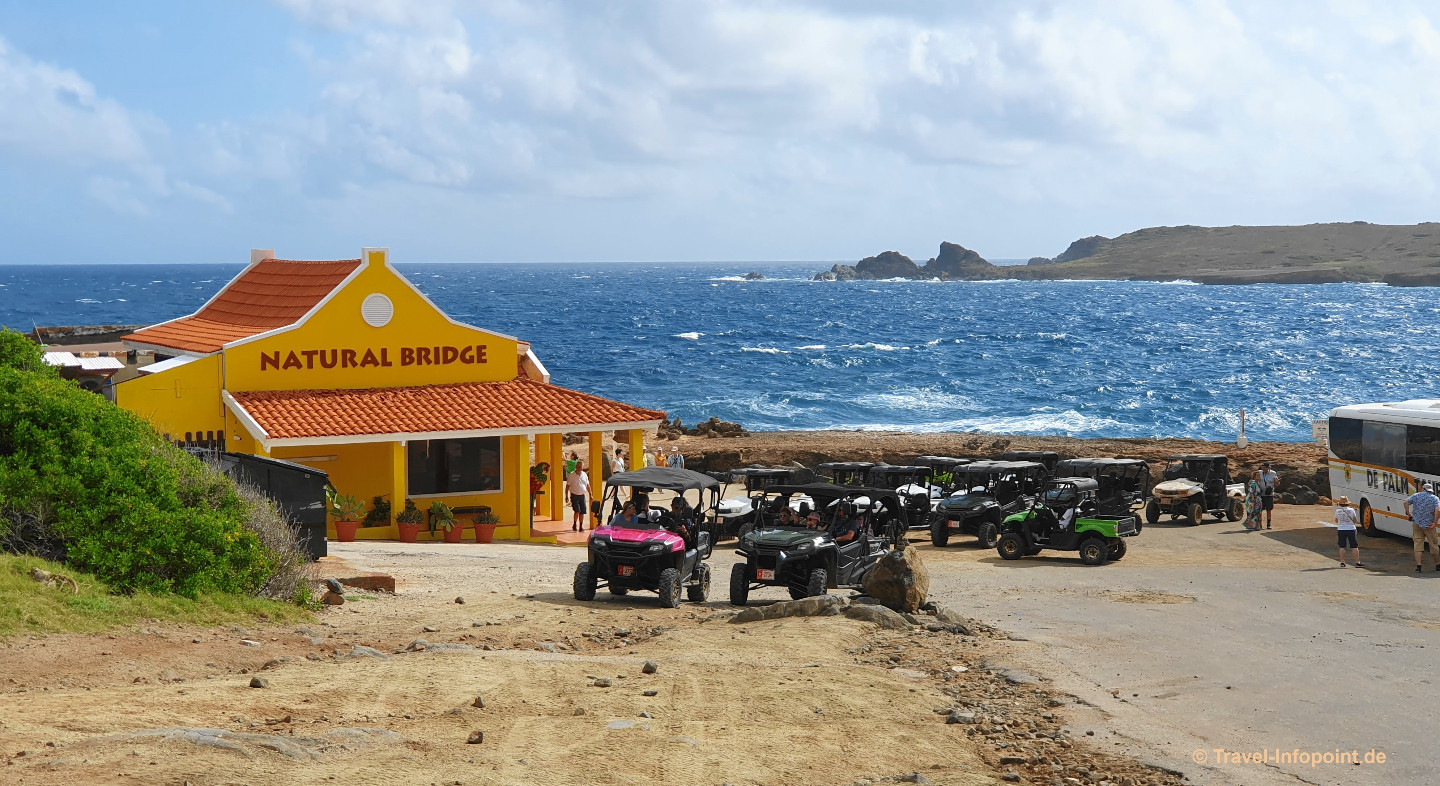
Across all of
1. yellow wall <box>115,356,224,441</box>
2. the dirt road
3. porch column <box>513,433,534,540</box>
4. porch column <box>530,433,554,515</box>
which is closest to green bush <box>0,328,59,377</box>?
yellow wall <box>115,356,224,441</box>

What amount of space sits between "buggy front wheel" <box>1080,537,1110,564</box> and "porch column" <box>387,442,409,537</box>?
12225 millimetres

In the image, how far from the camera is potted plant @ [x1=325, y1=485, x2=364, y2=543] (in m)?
21.5

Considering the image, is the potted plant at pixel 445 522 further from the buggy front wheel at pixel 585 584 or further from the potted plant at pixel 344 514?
the buggy front wheel at pixel 585 584

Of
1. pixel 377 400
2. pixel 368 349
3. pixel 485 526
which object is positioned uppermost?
pixel 368 349

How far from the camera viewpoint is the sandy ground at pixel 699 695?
822cm

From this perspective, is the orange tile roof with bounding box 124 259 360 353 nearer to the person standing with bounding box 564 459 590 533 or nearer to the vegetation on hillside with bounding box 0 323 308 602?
the person standing with bounding box 564 459 590 533

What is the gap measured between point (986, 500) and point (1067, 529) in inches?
95.3

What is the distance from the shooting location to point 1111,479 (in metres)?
26.1

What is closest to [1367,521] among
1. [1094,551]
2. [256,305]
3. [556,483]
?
[1094,551]

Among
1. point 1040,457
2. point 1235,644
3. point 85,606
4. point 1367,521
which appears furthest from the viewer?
point 1040,457

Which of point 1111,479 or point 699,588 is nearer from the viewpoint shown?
point 699,588

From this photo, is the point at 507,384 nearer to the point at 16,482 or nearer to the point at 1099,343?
the point at 16,482

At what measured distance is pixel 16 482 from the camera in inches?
504

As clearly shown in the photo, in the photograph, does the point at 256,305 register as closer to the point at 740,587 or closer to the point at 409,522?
the point at 409,522
